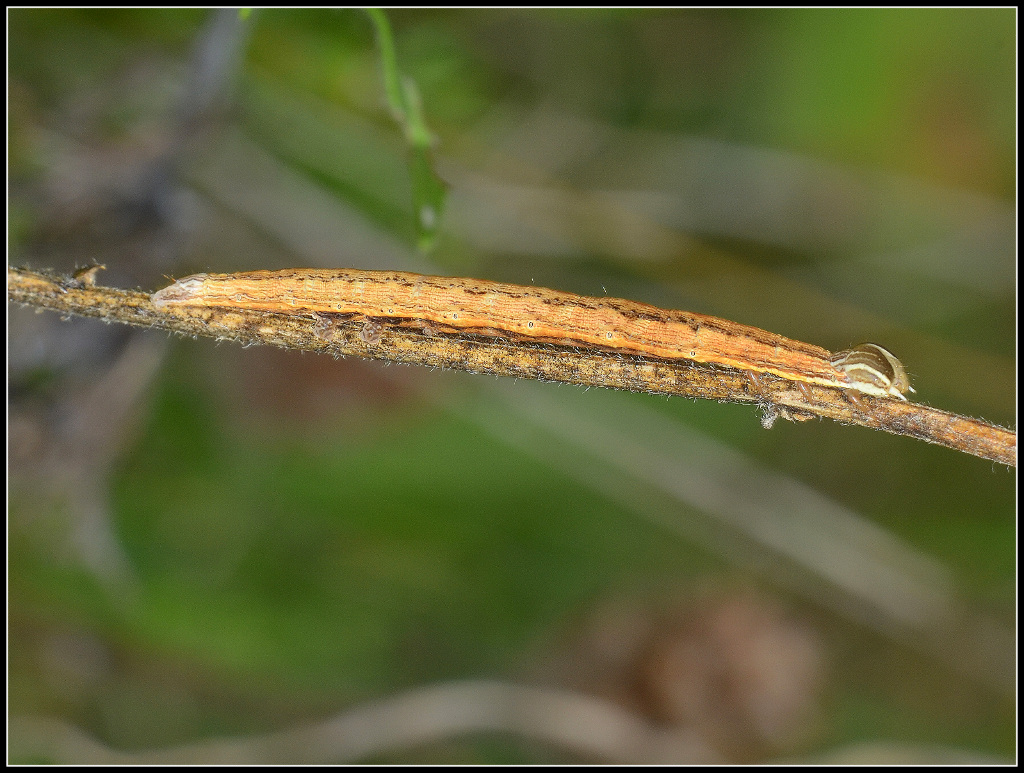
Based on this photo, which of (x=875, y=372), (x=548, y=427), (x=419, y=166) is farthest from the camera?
(x=548, y=427)

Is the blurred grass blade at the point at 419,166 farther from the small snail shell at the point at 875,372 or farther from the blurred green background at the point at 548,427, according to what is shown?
the blurred green background at the point at 548,427

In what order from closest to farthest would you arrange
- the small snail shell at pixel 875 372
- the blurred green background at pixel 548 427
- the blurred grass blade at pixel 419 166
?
the small snail shell at pixel 875 372
the blurred grass blade at pixel 419 166
the blurred green background at pixel 548 427

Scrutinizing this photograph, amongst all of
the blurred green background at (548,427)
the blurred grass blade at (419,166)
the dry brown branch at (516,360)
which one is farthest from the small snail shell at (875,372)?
the blurred green background at (548,427)

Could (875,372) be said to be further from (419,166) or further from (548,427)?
(548,427)

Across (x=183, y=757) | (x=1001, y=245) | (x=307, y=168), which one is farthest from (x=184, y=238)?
(x=1001, y=245)

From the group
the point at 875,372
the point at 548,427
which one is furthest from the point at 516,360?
the point at 548,427

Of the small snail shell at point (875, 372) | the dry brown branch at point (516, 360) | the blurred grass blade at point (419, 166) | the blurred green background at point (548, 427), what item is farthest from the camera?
the blurred green background at point (548, 427)

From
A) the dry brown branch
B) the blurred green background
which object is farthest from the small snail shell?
the blurred green background
